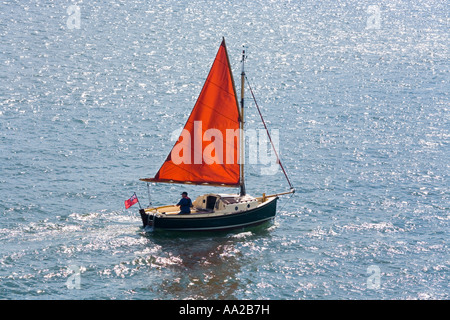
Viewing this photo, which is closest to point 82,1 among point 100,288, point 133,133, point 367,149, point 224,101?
point 133,133

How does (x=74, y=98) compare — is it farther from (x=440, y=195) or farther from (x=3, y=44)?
(x=440, y=195)

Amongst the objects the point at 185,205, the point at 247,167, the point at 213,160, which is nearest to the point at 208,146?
the point at 213,160

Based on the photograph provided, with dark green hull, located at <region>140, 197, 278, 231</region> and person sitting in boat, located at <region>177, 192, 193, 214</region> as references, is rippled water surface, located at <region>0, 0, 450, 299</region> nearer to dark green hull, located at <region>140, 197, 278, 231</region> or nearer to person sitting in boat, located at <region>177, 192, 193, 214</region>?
dark green hull, located at <region>140, 197, 278, 231</region>

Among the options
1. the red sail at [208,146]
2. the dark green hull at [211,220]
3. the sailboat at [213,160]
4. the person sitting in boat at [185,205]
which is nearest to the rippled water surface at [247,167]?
the dark green hull at [211,220]

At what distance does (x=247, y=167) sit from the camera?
270ft

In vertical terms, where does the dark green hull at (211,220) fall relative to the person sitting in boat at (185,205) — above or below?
below

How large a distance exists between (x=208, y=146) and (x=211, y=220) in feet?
22.0

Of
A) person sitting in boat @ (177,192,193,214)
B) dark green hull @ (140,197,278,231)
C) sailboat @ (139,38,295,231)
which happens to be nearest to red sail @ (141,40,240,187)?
sailboat @ (139,38,295,231)

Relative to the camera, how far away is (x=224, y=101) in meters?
64.8

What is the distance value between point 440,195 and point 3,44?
77834 millimetres

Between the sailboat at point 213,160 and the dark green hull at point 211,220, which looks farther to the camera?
the sailboat at point 213,160

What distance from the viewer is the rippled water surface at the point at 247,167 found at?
57.3 metres

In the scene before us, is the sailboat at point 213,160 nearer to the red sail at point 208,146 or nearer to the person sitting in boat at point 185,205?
the red sail at point 208,146

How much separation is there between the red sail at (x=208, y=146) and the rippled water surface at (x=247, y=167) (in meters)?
5.57
